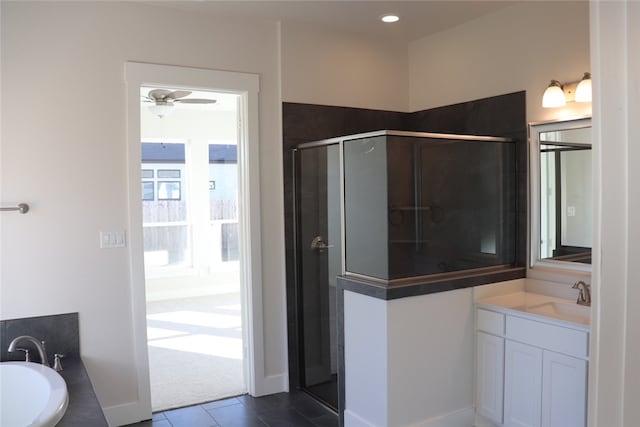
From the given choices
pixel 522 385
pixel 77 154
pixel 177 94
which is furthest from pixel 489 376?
pixel 177 94

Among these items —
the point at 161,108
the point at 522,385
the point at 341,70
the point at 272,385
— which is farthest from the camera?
the point at 161,108

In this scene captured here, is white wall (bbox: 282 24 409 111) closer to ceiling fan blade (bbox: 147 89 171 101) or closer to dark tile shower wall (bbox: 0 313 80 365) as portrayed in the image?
ceiling fan blade (bbox: 147 89 171 101)

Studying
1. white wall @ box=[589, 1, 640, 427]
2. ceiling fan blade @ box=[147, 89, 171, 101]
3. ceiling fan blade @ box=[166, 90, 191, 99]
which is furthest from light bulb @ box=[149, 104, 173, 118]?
white wall @ box=[589, 1, 640, 427]

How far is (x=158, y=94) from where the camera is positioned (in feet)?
15.8

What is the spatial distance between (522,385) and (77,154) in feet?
9.69

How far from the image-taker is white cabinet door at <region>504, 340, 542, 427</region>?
2.82 meters

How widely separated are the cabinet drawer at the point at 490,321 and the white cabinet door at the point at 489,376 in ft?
0.12

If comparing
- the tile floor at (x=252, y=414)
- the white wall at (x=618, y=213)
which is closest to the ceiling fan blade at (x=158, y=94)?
the tile floor at (x=252, y=414)

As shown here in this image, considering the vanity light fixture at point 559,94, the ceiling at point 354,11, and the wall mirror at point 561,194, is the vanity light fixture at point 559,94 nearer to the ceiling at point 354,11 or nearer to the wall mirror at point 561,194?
the wall mirror at point 561,194

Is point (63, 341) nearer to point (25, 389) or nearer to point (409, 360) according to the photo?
point (25, 389)

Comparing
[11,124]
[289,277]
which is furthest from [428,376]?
[11,124]

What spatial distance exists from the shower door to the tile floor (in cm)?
17

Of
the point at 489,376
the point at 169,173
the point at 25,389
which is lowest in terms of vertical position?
the point at 489,376

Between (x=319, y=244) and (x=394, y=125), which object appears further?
(x=394, y=125)
